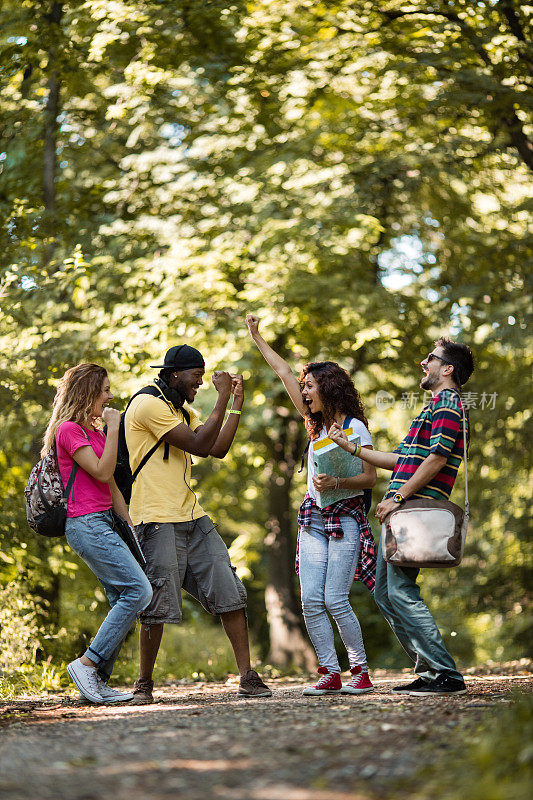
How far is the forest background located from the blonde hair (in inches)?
95.1

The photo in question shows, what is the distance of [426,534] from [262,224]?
6.29 meters

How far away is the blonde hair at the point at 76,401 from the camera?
576cm

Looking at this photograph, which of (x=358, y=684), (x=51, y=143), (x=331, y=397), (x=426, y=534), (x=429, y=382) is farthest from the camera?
(x=51, y=143)

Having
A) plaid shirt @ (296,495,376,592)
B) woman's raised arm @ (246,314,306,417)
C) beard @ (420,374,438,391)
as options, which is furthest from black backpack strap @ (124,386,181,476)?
beard @ (420,374,438,391)

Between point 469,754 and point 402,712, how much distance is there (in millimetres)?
1307

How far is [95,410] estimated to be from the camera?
5.83 meters

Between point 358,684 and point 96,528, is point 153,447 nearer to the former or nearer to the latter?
point 96,528

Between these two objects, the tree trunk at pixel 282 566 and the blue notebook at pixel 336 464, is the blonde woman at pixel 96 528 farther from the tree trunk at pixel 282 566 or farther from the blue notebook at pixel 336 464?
the tree trunk at pixel 282 566

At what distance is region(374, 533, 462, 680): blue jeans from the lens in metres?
5.48

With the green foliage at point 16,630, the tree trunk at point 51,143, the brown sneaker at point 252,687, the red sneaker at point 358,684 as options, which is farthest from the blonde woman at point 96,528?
the tree trunk at point 51,143

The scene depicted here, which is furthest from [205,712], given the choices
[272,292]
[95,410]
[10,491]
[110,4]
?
[110,4]

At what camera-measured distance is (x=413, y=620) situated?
18.0ft

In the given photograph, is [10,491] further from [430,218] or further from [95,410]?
[430,218]

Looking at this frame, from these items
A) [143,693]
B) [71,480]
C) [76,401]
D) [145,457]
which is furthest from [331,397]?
[143,693]
